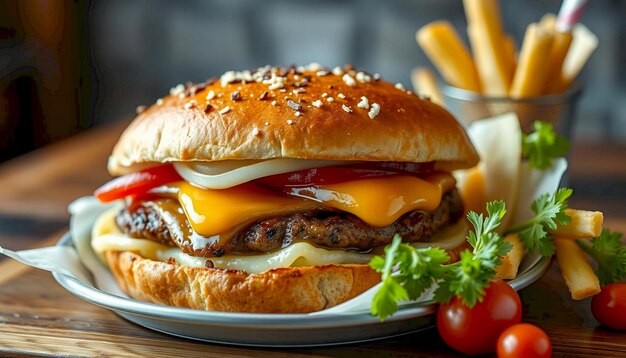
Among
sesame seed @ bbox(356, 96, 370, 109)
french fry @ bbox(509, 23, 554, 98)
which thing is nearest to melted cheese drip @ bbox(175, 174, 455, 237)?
sesame seed @ bbox(356, 96, 370, 109)

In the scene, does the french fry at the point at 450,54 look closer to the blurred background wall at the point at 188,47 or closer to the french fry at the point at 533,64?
the french fry at the point at 533,64

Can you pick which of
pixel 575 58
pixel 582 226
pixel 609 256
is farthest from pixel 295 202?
pixel 575 58

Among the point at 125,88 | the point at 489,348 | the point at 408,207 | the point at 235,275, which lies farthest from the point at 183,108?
the point at 125,88

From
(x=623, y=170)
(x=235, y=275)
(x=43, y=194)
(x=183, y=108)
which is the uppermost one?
(x=183, y=108)

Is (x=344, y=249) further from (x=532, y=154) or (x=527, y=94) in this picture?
(x=527, y=94)

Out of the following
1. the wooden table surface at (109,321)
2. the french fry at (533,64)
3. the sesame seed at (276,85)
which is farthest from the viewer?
the french fry at (533,64)

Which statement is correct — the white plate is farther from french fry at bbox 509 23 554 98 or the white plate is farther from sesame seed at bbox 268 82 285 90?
french fry at bbox 509 23 554 98

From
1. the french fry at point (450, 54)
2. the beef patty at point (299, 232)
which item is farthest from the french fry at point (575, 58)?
the beef patty at point (299, 232)
